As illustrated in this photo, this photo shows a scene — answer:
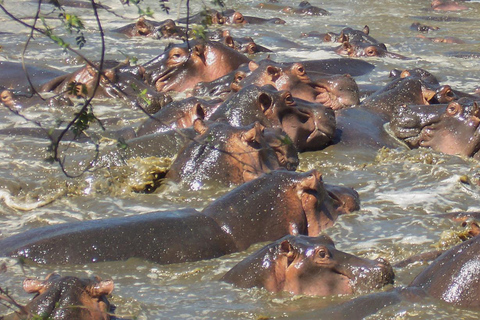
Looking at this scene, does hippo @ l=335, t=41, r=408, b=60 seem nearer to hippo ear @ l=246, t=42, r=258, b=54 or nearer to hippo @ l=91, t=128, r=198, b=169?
hippo ear @ l=246, t=42, r=258, b=54

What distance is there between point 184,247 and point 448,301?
1.50 meters

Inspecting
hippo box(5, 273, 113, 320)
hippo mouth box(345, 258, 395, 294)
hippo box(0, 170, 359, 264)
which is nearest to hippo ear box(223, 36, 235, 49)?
hippo box(0, 170, 359, 264)

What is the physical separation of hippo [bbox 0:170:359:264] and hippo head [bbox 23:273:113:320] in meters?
0.98

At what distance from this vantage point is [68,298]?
328 cm

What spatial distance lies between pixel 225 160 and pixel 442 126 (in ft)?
7.77

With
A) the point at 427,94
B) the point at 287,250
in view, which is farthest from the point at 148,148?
the point at 427,94

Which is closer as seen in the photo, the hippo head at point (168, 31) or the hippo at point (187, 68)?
the hippo head at point (168, 31)

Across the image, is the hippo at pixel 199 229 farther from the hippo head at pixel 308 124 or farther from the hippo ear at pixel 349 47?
the hippo ear at pixel 349 47

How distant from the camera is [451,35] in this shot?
49.8 feet

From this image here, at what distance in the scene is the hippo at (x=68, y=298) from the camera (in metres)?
3.23

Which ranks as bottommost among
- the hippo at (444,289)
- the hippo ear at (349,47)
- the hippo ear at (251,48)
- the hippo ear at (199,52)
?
the hippo ear at (349,47)

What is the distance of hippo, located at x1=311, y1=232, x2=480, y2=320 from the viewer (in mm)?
3539

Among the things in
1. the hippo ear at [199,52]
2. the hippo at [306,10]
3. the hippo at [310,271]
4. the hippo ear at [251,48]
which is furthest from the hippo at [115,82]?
the hippo at [306,10]

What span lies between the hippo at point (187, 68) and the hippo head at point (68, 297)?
244 inches
